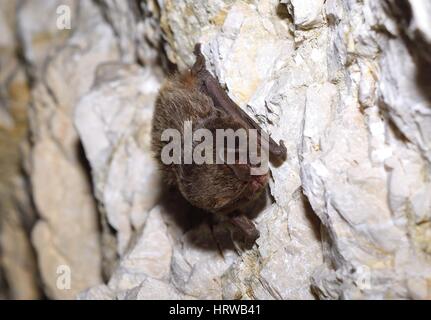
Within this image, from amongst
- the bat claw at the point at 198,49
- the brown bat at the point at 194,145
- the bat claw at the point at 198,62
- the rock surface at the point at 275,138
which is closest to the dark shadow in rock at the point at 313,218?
the rock surface at the point at 275,138

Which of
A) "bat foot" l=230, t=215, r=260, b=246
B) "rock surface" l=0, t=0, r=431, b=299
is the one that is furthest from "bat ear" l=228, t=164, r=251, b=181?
"bat foot" l=230, t=215, r=260, b=246

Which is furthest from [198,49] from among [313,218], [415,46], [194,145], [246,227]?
[415,46]

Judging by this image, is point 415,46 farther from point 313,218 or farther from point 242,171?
point 242,171

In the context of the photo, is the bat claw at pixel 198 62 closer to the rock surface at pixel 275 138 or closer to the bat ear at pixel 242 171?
the rock surface at pixel 275 138

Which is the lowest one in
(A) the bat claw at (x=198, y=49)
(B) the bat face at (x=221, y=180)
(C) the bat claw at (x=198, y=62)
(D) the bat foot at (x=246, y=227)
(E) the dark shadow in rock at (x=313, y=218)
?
(D) the bat foot at (x=246, y=227)

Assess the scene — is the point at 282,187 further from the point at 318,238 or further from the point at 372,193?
the point at 372,193
